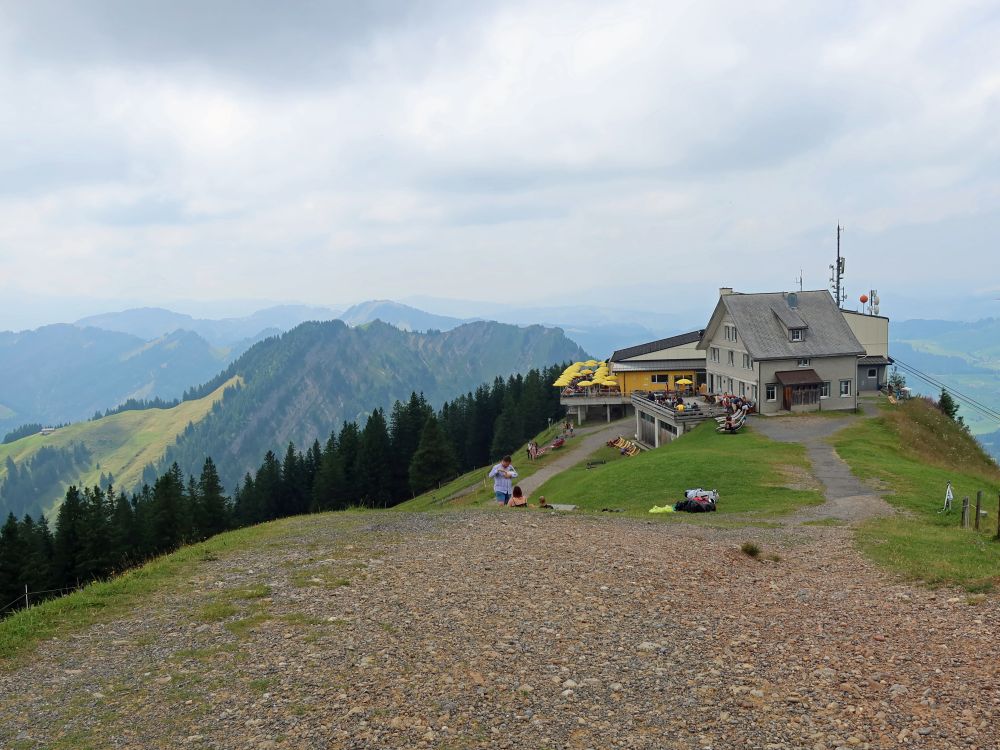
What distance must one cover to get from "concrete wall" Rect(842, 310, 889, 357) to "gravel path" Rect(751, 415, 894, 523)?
18.8 m

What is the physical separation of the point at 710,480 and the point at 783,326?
2870cm

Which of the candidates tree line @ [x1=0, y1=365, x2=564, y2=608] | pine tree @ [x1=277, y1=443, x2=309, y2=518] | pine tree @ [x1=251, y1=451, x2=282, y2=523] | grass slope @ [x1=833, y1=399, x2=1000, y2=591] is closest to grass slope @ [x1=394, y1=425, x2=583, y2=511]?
tree line @ [x1=0, y1=365, x2=564, y2=608]

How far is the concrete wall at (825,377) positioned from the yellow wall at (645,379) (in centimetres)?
1909

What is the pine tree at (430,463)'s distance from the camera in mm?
85000

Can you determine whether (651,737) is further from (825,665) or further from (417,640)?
(417,640)

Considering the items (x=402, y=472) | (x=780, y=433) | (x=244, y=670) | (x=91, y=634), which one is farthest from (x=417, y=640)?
(x=402, y=472)

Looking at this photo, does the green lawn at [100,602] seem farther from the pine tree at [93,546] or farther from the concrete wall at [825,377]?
the pine tree at [93,546]

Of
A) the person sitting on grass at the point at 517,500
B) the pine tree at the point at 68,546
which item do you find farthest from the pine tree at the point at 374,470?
the person sitting on grass at the point at 517,500

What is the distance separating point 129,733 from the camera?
988cm

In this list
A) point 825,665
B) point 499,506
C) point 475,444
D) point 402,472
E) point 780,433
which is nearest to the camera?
point 825,665

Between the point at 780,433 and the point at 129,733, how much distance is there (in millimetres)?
46081

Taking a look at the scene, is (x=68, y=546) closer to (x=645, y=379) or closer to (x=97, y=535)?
(x=97, y=535)

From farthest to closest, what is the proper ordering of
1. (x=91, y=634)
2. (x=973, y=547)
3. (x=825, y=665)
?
(x=973, y=547), (x=91, y=634), (x=825, y=665)

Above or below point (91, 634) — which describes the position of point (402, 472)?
below
